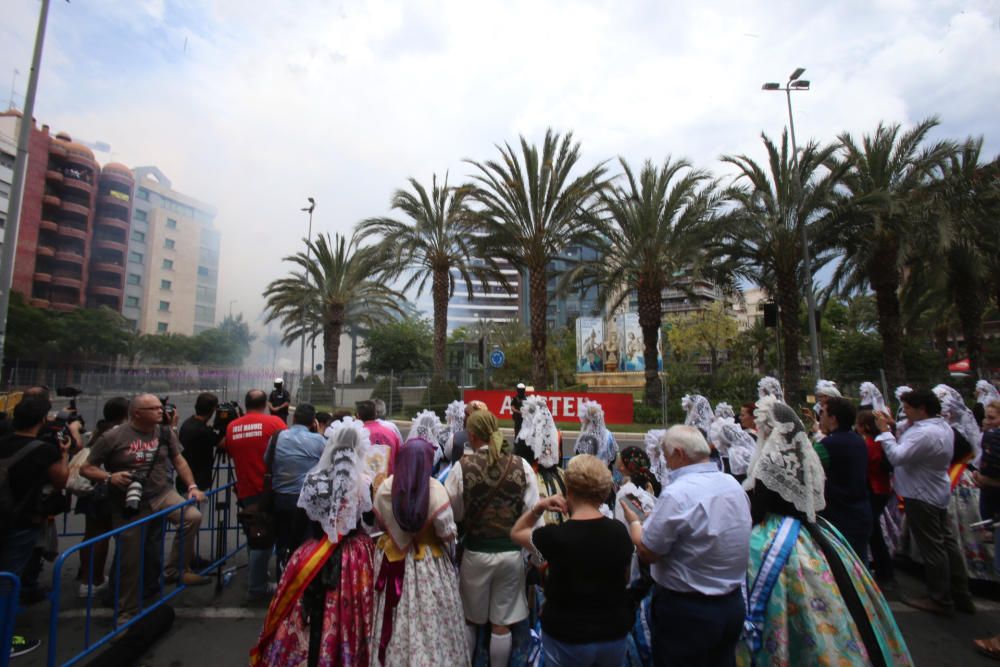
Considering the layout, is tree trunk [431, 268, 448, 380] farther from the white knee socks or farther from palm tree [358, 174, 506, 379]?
the white knee socks

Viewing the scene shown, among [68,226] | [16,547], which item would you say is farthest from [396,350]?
[16,547]

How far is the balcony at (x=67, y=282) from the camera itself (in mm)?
49531

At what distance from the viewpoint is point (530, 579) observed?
123 inches

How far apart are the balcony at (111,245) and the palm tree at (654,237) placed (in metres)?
58.3

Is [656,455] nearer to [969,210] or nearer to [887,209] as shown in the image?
[887,209]

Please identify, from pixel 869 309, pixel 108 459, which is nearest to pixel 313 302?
pixel 108 459

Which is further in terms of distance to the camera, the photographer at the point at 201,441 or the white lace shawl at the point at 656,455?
the photographer at the point at 201,441

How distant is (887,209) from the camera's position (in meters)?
14.6

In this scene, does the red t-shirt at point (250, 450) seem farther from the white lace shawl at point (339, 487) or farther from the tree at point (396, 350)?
the tree at point (396, 350)

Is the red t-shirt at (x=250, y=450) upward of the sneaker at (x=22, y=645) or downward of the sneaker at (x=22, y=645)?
upward

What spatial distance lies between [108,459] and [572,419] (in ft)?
34.3

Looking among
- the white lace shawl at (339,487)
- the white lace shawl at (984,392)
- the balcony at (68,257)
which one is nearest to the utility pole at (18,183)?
the white lace shawl at (339,487)

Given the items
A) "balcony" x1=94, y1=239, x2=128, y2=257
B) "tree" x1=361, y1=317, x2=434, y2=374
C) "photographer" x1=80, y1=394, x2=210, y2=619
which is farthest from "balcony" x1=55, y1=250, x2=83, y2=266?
"photographer" x1=80, y1=394, x2=210, y2=619

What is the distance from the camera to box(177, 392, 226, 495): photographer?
203 inches
